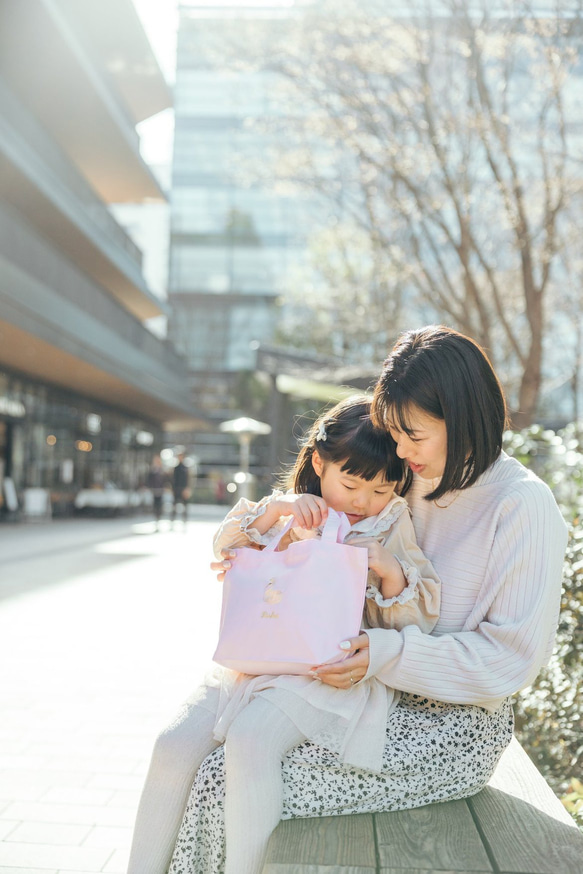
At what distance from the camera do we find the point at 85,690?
6352 mm

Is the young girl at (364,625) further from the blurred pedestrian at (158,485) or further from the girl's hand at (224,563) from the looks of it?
the blurred pedestrian at (158,485)

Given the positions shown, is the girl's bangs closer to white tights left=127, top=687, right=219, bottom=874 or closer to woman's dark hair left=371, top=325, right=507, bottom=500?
woman's dark hair left=371, top=325, right=507, bottom=500

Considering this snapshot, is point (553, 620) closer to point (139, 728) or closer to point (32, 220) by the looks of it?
point (139, 728)

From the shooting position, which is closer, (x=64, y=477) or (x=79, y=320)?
(x=79, y=320)

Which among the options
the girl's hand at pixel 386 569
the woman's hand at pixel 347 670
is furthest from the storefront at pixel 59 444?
the woman's hand at pixel 347 670

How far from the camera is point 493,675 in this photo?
2.44m

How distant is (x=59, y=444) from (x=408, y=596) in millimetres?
26206

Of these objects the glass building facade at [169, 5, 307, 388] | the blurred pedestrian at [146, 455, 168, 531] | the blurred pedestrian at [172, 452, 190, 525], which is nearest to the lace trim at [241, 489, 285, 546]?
the blurred pedestrian at [172, 452, 190, 525]

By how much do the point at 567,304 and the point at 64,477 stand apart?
48.4 feet

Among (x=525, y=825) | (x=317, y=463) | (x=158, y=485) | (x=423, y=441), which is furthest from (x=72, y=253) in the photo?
(x=525, y=825)

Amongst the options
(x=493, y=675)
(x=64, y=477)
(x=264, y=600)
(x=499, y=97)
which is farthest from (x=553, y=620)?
(x=64, y=477)

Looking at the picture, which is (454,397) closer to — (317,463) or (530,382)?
(317,463)

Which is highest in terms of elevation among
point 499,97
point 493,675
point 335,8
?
point 335,8

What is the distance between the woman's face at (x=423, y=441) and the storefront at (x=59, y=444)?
70.1ft
